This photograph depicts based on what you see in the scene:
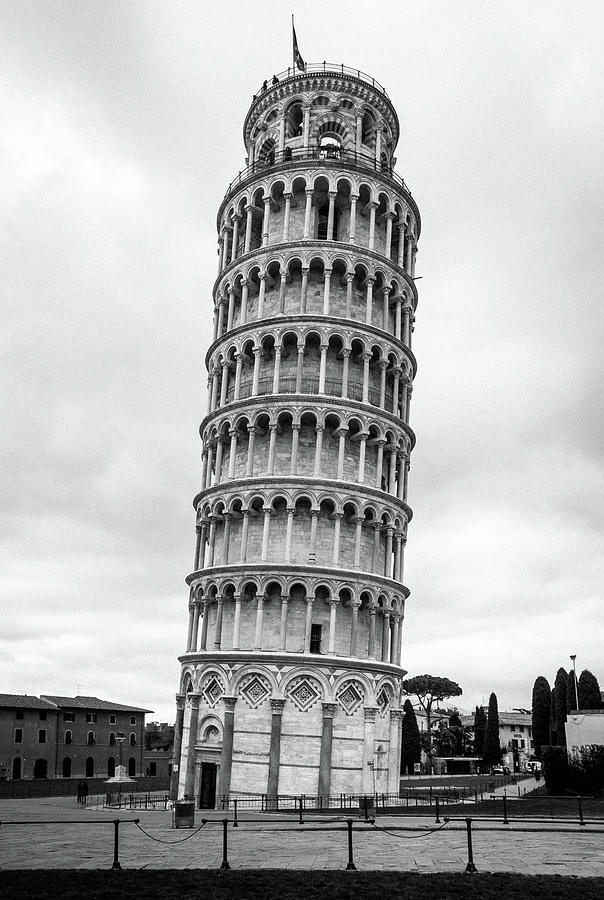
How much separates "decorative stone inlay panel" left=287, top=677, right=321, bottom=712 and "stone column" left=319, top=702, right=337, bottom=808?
76cm

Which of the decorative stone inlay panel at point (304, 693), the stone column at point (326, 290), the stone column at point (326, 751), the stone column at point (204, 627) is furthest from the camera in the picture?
the stone column at point (326, 290)

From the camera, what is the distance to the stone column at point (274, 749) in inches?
1660

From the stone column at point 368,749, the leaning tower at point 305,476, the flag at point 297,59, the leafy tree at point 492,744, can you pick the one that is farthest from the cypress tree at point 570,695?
the flag at point 297,59

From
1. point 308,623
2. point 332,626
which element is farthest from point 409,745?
point 308,623

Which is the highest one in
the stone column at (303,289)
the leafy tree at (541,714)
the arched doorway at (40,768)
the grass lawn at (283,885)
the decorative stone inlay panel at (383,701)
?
the stone column at (303,289)

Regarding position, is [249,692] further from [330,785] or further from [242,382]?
[242,382]

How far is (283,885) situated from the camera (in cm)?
1766

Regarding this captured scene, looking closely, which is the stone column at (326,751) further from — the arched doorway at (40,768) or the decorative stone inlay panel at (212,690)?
the arched doorway at (40,768)

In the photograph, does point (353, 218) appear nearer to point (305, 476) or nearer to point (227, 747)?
point (305, 476)

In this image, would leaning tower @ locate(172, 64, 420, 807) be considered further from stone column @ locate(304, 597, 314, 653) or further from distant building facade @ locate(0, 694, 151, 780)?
distant building facade @ locate(0, 694, 151, 780)

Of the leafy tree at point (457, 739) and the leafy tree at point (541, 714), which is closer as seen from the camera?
the leafy tree at point (541, 714)

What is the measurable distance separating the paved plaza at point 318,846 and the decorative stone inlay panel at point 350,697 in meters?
11.5

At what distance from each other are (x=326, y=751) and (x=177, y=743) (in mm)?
9708

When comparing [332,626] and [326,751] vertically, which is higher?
[332,626]
